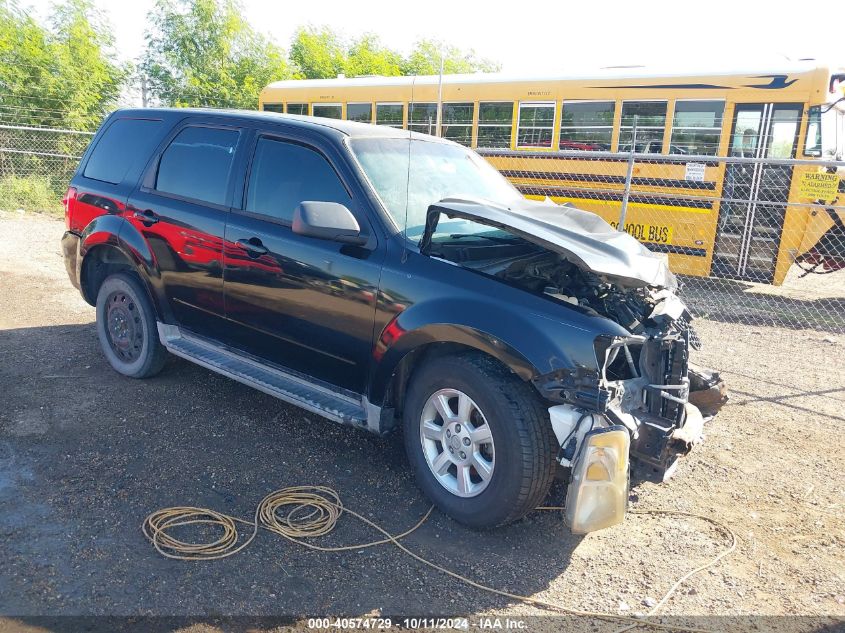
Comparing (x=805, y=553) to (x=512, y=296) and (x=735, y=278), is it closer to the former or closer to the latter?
(x=512, y=296)

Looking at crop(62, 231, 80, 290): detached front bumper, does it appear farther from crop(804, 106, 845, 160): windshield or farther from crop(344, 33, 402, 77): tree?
crop(344, 33, 402, 77): tree

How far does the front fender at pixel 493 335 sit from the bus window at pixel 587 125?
8141mm

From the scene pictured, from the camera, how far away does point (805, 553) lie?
3.42 meters

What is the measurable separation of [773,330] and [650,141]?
3725mm

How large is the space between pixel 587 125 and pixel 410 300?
8.26 metres

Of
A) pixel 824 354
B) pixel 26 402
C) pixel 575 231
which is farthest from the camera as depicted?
pixel 824 354

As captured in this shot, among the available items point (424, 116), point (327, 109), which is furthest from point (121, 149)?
point (327, 109)

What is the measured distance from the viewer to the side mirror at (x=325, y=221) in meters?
3.59

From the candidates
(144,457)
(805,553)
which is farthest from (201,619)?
(805,553)

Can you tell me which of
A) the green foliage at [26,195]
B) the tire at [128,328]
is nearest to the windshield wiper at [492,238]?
the tire at [128,328]

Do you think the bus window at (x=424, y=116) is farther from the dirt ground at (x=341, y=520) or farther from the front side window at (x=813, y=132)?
the dirt ground at (x=341, y=520)

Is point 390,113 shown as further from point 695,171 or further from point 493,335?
point 493,335

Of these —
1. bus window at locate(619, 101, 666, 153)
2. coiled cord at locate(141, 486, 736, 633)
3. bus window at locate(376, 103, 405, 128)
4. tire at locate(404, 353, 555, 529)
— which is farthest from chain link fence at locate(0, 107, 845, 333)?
coiled cord at locate(141, 486, 736, 633)

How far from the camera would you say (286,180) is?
4.22 metres
